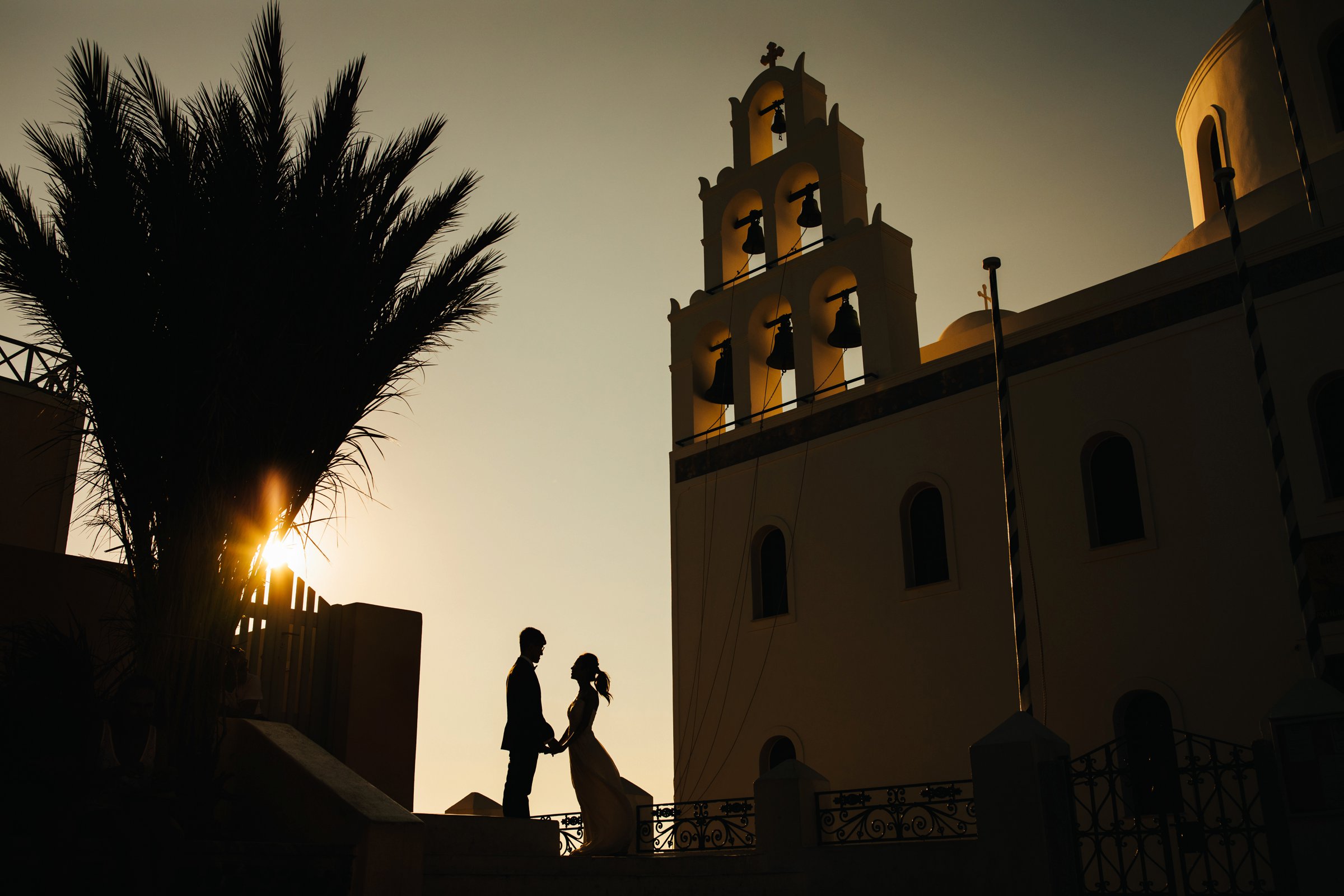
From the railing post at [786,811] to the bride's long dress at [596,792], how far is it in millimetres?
1403

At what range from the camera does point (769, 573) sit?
15.8 m

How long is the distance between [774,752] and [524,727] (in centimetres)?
716

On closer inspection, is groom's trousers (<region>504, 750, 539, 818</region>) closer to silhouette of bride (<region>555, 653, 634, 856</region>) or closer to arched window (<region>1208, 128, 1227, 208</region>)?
silhouette of bride (<region>555, 653, 634, 856</region>)

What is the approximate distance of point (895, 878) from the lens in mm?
9469

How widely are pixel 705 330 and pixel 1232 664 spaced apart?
8978mm

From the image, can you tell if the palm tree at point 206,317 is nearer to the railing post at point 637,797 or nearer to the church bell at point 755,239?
the railing post at point 637,797

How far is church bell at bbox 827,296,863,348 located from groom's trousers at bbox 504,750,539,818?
351 inches

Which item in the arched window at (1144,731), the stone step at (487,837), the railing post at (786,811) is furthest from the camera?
the railing post at (786,811)

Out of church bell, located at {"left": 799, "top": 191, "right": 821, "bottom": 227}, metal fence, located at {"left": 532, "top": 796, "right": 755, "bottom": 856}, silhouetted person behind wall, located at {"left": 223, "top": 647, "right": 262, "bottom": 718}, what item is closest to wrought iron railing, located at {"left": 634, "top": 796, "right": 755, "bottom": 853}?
metal fence, located at {"left": 532, "top": 796, "right": 755, "bottom": 856}

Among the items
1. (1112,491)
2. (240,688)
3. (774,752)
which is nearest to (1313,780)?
(1112,491)

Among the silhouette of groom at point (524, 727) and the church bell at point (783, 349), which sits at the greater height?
the church bell at point (783, 349)

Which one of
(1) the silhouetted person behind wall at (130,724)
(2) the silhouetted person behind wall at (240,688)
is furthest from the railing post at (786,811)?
(1) the silhouetted person behind wall at (130,724)

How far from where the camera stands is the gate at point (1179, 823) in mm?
7098

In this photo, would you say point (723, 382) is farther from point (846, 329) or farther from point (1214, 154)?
point (1214, 154)
